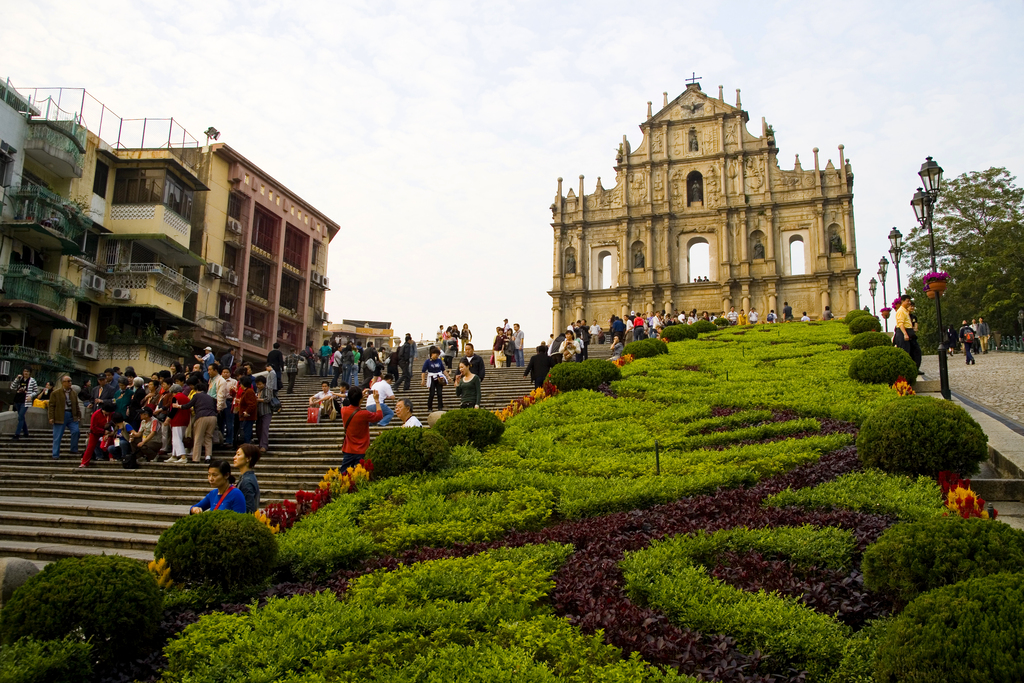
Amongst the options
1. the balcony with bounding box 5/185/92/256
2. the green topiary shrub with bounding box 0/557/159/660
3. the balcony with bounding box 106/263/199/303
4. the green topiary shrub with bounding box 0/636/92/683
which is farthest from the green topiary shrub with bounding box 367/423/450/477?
the balcony with bounding box 106/263/199/303

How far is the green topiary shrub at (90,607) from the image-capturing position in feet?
17.3

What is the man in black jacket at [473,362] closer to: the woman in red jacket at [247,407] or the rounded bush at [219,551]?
the woman in red jacket at [247,407]

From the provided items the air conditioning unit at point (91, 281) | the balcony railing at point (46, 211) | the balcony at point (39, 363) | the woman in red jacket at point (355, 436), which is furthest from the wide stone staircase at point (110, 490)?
the air conditioning unit at point (91, 281)

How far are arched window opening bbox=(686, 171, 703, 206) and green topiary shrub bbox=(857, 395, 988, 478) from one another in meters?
40.9

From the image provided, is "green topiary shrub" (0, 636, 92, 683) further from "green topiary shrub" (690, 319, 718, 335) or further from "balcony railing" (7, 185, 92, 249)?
"green topiary shrub" (690, 319, 718, 335)

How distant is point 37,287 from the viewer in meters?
25.6

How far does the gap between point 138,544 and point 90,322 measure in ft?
75.6

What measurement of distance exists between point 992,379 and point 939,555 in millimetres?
19275

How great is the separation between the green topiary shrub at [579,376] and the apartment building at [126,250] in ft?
60.3

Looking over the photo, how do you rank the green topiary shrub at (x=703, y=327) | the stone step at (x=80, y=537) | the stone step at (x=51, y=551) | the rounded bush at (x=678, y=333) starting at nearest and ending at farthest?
the stone step at (x=51, y=551) → the stone step at (x=80, y=537) → the rounded bush at (x=678, y=333) → the green topiary shrub at (x=703, y=327)

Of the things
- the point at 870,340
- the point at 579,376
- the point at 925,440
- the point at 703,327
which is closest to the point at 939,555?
the point at 925,440

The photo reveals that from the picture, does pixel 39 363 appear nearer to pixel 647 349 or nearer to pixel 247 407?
pixel 247 407

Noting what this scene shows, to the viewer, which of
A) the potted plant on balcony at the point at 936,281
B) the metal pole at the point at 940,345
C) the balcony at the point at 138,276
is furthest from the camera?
the balcony at the point at 138,276

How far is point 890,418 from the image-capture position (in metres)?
8.55
